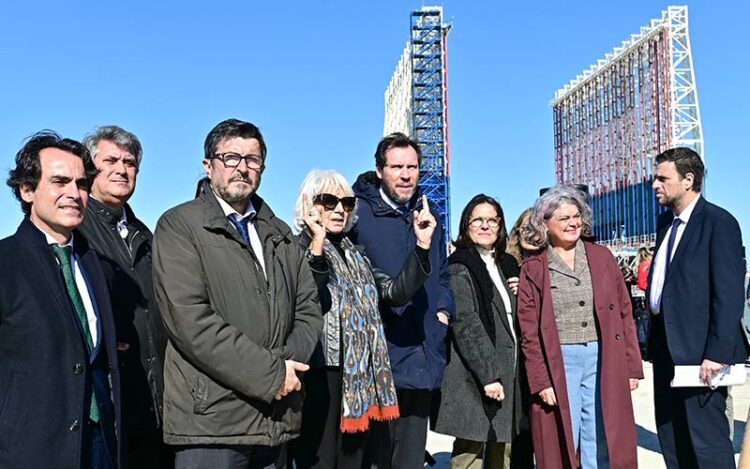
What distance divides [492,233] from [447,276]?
502 mm

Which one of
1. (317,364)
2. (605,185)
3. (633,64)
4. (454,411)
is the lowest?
(454,411)

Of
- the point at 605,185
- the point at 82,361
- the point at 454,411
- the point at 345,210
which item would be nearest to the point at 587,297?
the point at 454,411

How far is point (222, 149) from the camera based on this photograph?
3.02m

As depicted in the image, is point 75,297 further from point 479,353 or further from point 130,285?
point 479,353

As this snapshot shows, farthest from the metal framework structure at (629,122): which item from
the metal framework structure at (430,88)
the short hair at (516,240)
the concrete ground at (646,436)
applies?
the short hair at (516,240)

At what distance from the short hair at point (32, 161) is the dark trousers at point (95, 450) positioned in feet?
2.47

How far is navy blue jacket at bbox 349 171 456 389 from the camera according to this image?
3.85m

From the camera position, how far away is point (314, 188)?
360 cm

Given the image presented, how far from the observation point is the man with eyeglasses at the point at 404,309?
12.7 feet

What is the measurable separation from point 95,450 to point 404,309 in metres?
1.78

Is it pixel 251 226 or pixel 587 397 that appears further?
pixel 587 397

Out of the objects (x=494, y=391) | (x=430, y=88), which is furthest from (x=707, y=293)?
(x=430, y=88)

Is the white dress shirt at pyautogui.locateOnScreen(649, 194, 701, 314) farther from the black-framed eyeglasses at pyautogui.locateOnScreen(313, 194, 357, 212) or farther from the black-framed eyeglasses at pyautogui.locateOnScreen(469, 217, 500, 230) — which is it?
the black-framed eyeglasses at pyautogui.locateOnScreen(313, 194, 357, 212)

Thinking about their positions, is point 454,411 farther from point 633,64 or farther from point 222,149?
point 633,64
